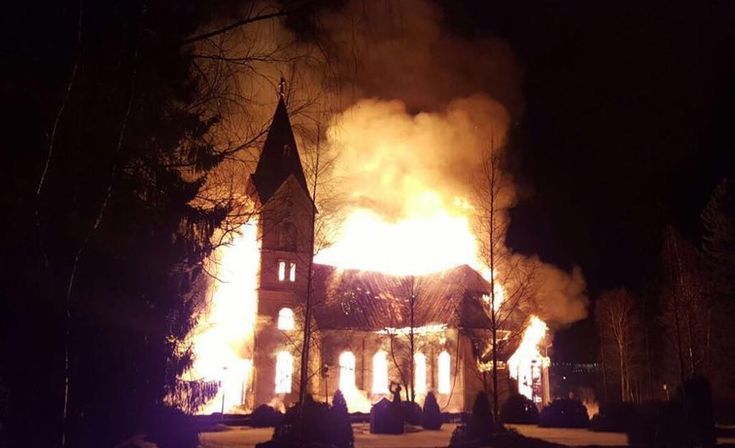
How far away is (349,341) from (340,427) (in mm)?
29682

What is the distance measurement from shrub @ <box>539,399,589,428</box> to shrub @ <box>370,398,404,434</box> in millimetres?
7973

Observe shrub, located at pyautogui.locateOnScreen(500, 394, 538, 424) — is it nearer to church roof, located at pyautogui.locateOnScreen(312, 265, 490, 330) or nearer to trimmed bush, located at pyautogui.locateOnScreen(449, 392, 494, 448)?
trimmed bush, located at pyautogui.locateOnScreen(449, 392, 494, 448)

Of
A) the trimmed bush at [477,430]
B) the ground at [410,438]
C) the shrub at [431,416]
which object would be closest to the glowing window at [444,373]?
the shrub at [431,416]

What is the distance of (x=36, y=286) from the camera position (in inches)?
369

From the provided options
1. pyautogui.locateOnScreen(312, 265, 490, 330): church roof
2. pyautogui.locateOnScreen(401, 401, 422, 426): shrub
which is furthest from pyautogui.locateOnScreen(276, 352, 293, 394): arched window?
pyautogui.locateOnScreen(401, 401, 422, 426): shrub

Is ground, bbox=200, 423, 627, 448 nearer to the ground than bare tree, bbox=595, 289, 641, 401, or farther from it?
nearer to the ground

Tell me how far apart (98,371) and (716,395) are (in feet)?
135

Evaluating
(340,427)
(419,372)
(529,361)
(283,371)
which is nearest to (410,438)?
(340,427)

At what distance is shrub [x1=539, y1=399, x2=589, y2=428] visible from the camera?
3338 centimetres

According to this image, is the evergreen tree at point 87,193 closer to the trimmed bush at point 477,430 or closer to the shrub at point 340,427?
the shrub at point 340,427

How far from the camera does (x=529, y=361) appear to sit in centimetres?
4972

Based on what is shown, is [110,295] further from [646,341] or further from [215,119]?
[646,341]

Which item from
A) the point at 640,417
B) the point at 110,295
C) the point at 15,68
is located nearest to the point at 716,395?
the point at 640,417

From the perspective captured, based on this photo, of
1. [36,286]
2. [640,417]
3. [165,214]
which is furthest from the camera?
[640,417]
